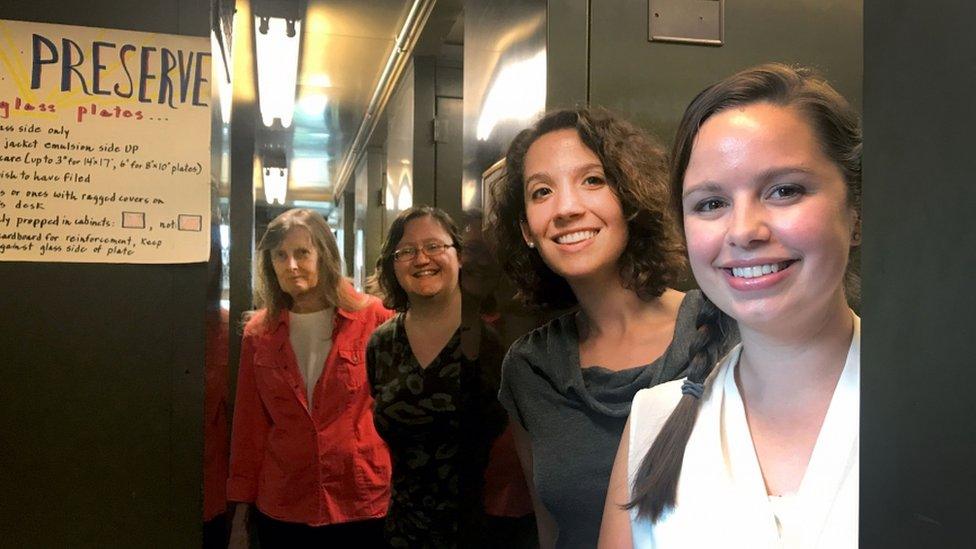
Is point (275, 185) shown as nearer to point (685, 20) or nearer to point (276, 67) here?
point (276, 67)

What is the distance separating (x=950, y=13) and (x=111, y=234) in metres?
1.25

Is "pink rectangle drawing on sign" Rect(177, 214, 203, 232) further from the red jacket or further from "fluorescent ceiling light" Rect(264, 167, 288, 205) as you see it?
"fluorescent ceiling light" Rect(264, 167, 288, 205)

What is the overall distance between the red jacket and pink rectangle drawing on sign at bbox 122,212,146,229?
1.03m

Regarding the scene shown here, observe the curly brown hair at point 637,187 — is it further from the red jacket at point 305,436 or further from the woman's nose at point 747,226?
the red jacket at point 305,436

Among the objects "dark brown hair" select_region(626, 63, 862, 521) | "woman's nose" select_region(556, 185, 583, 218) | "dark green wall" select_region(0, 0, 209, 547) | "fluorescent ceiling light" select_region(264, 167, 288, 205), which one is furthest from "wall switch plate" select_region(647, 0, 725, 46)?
"fluorescent ceiling light" select_region(264, 167, 288, 205)

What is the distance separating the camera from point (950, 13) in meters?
0.31

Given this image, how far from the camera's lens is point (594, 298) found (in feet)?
3.91

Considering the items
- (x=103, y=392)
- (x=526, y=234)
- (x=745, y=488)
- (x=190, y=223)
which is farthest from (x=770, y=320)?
(x=103, y=392)

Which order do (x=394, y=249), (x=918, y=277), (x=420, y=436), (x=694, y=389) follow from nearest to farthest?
(x=918, y=277), (x=694, y=389), (x=420, y=436), (x=394, y=249)

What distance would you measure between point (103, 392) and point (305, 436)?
1026mm

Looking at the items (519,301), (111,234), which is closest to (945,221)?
(519,301)

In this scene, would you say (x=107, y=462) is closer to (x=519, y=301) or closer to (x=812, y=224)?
(x=519, y=301)

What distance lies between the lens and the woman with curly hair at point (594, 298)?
1.10 metres

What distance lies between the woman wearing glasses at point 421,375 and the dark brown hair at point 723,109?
124 centimetres
